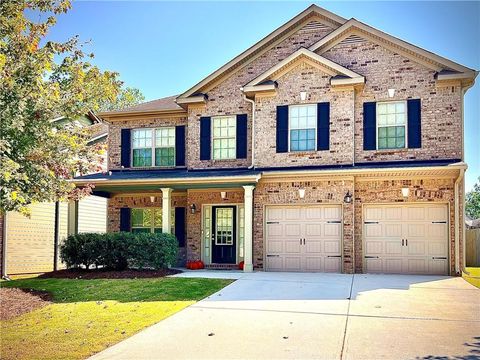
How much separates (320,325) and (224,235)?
8.66 m

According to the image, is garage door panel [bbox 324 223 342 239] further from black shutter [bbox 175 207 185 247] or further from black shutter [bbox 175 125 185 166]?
black shutter [bbox 175 125 185 166]

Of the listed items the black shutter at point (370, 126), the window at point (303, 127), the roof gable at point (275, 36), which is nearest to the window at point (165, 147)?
the roof gable at point (275, 36)

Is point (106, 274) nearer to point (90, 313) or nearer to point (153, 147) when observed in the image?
point (90, 313)

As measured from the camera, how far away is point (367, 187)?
45.9 feet

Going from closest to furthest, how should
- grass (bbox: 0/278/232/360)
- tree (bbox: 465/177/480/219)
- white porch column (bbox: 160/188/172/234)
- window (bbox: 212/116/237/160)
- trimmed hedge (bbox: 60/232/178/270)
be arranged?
1. grass (bbox: 0/278/232/360)
2. trimmed hedge (bbox: 60/232/178/270)
3. white porch column (bbox: 160/188/172/234)
4. window (bbox: 212/116/237/160)
5. tree (bbox: 465/177/480/219)

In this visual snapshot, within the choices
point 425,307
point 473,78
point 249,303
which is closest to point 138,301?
point 249,303

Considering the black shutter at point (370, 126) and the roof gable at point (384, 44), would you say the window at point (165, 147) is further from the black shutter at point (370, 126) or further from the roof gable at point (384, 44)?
the black shutter at point (370, 126)

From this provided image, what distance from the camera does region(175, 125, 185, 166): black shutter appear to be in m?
16.7

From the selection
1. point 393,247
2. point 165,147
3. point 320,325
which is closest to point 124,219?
point 165,147

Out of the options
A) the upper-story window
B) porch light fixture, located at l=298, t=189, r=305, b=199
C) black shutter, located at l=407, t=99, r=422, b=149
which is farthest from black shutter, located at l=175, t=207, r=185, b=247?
black shutter, located at l=407, t=99, r=422, b=149

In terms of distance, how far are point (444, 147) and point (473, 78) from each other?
2.25 m

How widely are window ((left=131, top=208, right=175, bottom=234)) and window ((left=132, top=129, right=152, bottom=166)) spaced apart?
6.00ft

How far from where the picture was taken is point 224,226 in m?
15.7

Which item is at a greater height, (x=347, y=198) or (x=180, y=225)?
(x=347, y=198)
